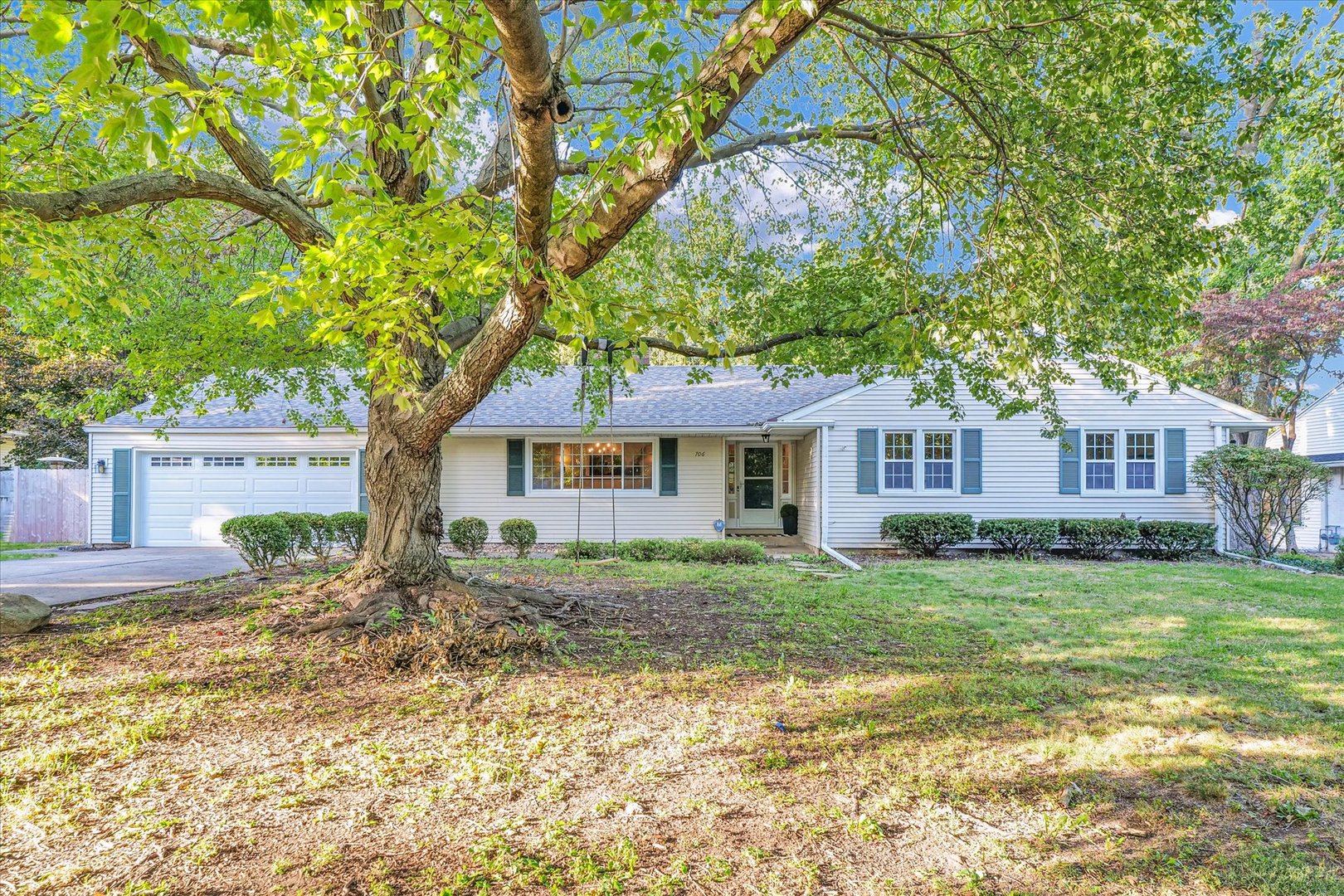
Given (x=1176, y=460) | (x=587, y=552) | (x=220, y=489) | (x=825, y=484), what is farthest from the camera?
(x=220, y=489)

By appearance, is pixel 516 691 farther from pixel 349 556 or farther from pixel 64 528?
pixel 64 528

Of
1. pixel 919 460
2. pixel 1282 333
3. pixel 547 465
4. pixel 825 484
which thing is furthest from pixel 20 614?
pixel 1282 333

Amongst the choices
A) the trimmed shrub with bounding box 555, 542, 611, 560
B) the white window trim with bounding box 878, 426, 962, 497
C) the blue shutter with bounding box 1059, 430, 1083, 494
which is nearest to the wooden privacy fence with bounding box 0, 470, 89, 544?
the trimmed shrub with bounding box 555, 542, 611, 560

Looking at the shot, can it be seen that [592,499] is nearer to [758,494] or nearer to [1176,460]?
[758,494]

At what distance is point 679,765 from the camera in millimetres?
3303

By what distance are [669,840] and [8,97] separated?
8.22 m

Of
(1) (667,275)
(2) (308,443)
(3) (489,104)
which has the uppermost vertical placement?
(3) (489,104)

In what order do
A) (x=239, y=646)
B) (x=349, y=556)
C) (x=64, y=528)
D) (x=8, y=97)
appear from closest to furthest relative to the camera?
(x=239, y=646) < (x=8, y=97) < (x=349, y=556) < (x=64, y=528)

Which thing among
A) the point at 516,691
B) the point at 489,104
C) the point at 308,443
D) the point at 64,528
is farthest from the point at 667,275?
the point at 64,528

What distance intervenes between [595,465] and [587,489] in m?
0.55

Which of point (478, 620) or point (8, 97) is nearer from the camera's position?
point (478, 620)

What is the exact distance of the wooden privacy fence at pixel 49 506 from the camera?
15.2 metres

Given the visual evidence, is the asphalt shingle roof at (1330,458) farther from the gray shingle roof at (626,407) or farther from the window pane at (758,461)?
the window pane at (758,461)

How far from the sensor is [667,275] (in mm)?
9609
